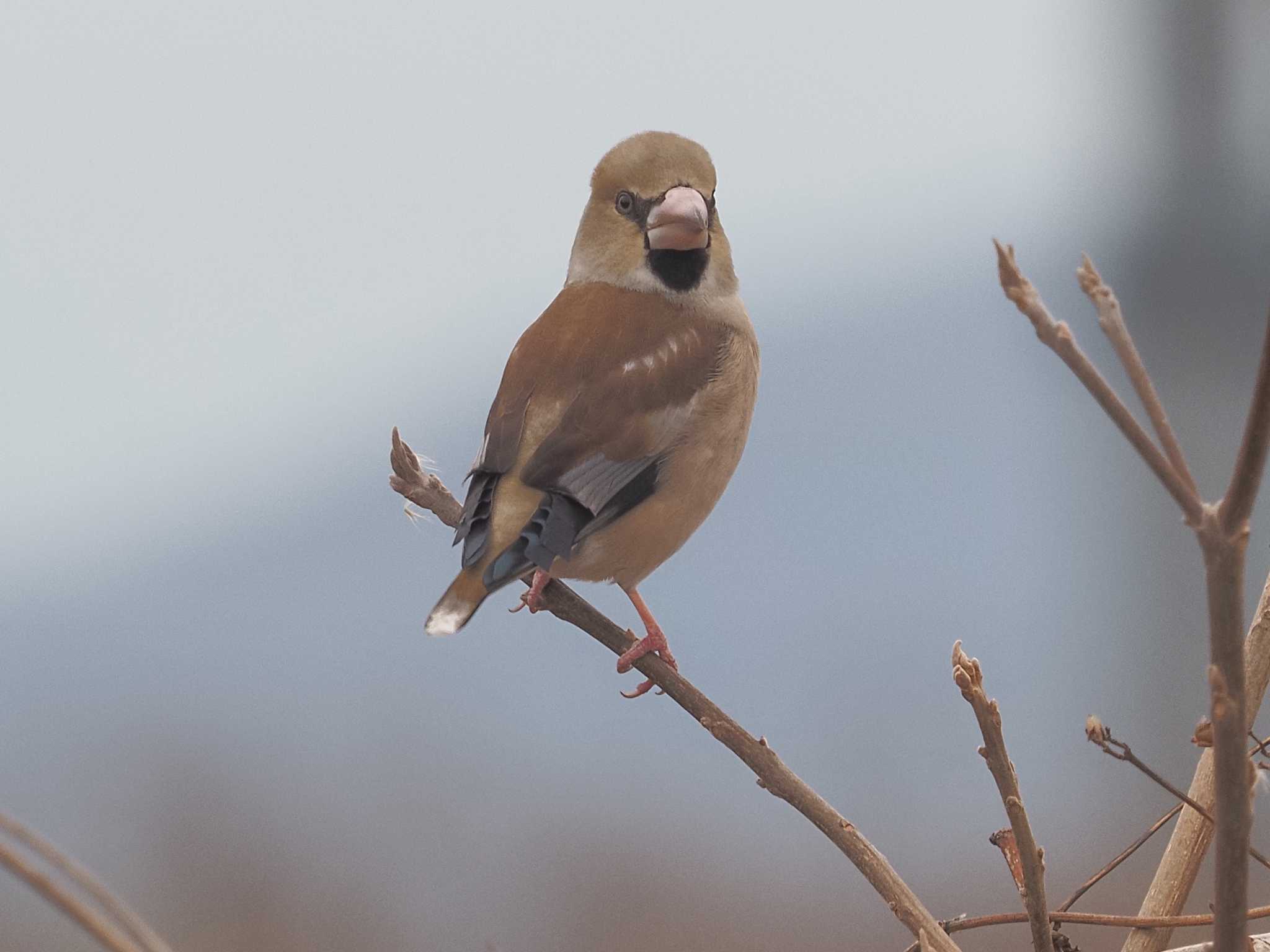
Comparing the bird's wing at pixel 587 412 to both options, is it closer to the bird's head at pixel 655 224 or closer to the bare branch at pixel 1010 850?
the bird's head at pixel 655 224

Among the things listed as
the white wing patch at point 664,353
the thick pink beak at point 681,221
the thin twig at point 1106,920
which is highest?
the thick pink beak at point 681,221

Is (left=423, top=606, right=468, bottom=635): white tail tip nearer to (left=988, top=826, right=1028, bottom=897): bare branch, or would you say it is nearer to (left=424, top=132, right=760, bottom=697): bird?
(left=424, top=132, right=760, bottom=697): bird

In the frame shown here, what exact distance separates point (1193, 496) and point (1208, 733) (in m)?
0.38

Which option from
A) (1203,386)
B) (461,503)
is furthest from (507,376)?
(1203,386)

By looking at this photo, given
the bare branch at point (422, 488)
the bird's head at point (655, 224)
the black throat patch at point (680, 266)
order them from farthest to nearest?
the black throat patch at point (680, 266)
the bird's head at point (655, 224)
the bare branch at point (422, 488)

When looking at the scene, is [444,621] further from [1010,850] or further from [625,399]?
[1010,850]

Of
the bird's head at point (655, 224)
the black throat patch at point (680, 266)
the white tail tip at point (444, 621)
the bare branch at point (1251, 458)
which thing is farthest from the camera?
the black throat patch at point (680, 266)

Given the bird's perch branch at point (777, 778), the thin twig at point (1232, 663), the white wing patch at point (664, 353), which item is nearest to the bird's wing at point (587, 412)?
the white wing patch at point (664, 353)

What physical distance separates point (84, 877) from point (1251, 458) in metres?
0.52

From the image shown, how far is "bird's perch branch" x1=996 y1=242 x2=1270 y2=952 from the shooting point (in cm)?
64

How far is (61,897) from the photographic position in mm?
602

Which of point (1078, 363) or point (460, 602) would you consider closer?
point (1078, 363)

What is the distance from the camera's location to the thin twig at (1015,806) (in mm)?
963

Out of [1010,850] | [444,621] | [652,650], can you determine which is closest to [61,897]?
[1010,850]
